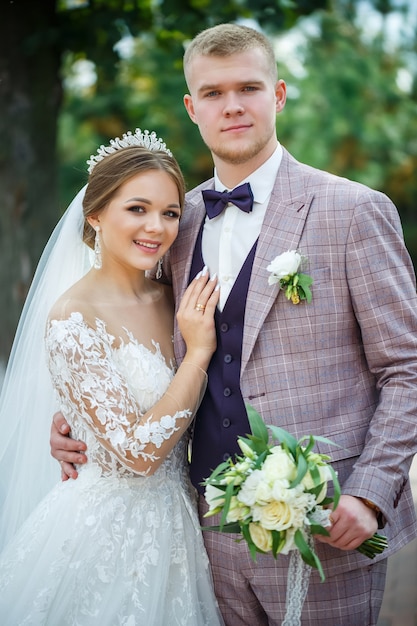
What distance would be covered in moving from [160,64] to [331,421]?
7897 millimetres

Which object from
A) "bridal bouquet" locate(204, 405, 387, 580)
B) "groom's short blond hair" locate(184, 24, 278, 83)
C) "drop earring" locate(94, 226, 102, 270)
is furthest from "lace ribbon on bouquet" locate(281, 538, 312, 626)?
"groom's short blond hair" locate(184, 24, 278, 83)

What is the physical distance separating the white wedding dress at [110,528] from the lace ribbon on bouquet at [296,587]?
46 cm

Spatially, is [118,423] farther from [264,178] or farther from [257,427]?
[264,178]

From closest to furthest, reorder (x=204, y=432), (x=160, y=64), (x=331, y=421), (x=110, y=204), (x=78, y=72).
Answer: (x=331, y=421) → (x=204, y=432) → (x=110, y=204) → (x=160, y=64) → (x=78, y=72)

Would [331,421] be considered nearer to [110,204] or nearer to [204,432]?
[204,432]

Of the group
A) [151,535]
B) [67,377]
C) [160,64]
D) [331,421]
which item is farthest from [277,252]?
[160,64]

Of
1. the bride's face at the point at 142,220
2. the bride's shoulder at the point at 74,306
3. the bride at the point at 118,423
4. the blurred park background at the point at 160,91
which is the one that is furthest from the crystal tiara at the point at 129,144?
the blurred park background at the point at 160,91

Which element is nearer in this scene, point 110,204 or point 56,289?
point 110,204

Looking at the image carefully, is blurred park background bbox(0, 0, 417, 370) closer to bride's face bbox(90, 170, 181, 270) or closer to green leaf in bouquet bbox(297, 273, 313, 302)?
bride's face bbox(90, 170, 181, 270)

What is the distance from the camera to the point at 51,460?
3.55m

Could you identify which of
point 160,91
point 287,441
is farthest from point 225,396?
point 160,91

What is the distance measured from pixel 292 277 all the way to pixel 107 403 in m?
0.79

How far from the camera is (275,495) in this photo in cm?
232

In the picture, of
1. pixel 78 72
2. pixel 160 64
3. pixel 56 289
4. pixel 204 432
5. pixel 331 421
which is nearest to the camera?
pixel 331 421
